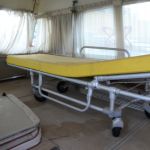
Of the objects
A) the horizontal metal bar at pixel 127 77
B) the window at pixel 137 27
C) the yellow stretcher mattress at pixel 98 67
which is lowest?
the horizontal metal bar at pixel 127 77

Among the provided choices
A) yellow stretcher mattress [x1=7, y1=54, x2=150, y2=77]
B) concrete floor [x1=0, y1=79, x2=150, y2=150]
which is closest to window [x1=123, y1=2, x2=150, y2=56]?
concrete floor [x1=0, y1=79, x2=150, y2=150]

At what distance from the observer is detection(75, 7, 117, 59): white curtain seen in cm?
312

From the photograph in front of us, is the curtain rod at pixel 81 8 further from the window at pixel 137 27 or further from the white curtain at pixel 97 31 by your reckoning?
the window at pixel 137 27

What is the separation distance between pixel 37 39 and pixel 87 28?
1672 mm

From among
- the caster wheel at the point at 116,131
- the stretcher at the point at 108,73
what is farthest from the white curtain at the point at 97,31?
the caster wheel at the point at 116,131

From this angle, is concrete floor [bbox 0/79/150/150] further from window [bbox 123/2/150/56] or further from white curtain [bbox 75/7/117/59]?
white curtain [bbox 75/7/117/59]

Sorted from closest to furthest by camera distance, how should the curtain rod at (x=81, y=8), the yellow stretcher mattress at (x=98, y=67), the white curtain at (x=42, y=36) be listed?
1. the yellow stretcher mattress at (x=98, y=67)
2. the curtain rod at (x=81, y=8)
3. the white curtain at (x=42, y=36)

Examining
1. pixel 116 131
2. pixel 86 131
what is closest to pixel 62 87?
pixel 86 131

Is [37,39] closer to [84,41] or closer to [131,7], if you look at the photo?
[84,41]

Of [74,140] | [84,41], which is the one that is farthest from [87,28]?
[74,140]

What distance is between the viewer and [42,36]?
14.9 ft

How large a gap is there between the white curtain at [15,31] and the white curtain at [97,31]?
4.84 ft

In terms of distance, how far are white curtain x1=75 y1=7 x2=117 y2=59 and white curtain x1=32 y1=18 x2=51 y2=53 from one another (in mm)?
955

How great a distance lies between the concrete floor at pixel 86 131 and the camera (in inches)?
67.6
